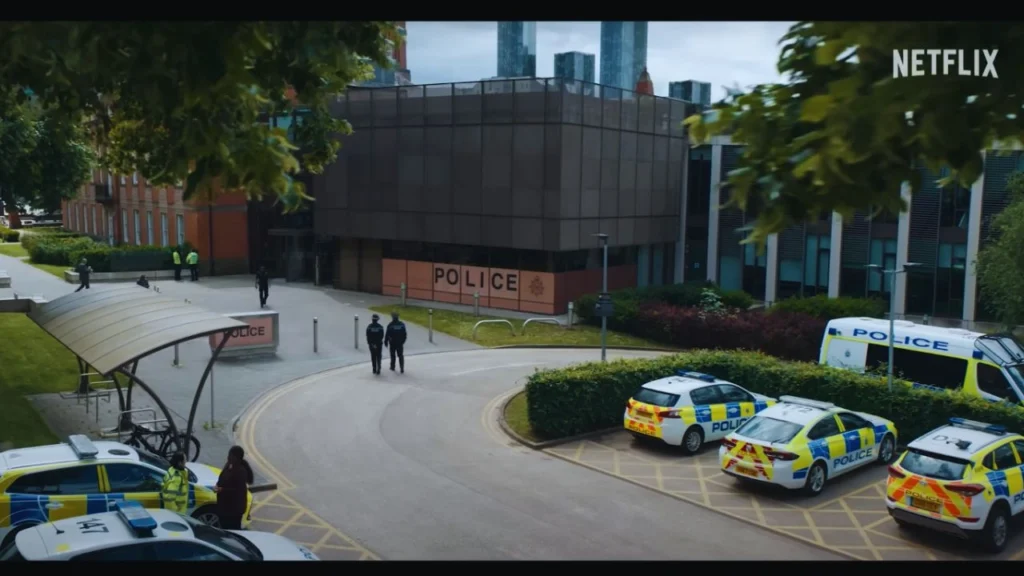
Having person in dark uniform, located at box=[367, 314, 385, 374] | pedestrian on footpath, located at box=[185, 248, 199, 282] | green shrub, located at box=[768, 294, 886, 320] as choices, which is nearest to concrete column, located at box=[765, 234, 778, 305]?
green shrub, located at box=[768, 294, 886, 320]

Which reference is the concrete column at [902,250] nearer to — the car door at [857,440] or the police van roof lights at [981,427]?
the car door at [857,440]

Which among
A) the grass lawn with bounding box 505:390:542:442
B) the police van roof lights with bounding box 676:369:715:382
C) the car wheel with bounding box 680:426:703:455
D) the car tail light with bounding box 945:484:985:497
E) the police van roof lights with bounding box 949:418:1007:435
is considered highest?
the police van roof lights with bounding box 949:418:1007:435

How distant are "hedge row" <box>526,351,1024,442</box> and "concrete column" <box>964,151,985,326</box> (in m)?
18.5

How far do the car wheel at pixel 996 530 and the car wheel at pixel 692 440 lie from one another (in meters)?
5.63

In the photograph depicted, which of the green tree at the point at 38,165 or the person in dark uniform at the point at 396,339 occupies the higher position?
the green tree at the point at 38,165

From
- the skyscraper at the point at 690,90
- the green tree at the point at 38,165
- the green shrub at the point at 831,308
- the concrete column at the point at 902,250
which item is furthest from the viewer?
the skyscraper at the point at 690,90

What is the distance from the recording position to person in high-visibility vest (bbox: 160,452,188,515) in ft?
37.9

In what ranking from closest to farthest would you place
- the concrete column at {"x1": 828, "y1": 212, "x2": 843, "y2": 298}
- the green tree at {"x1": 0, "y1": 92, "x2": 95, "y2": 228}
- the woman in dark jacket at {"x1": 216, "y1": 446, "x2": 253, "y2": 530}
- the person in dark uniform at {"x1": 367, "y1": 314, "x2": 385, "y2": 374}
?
the woman in dark jacket at {"x1": 216, "y1": 446, "x2": 253, "y2": 530}
the person in dark uniform at {"x1": 367, "y1": 314, "x2": 385, "y2": 374}
the green tree at {"x1": 0, "y1": 92, "x2": 95, "y2": 228}
the concrete column at {"x1": 828, "y1": 212, "x2": 843, "y2": 298}

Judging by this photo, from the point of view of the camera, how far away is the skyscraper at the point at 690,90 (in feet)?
161

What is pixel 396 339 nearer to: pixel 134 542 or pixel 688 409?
pixel 688 409

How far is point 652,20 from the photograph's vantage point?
11.9 feet

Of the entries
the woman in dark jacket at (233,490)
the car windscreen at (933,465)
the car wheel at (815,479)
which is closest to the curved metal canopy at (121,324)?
the woman in dark jacket at (233,490)

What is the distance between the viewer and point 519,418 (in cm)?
1958

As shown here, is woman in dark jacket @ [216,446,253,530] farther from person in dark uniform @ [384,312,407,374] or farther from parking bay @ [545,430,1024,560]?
person in dark uniform @ [384,312,407,374]
